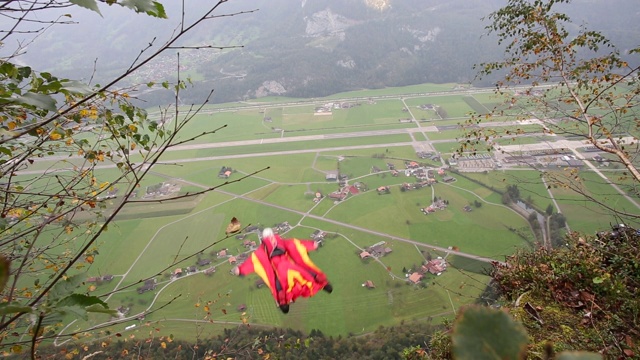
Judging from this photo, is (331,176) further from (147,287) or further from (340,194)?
(147,287)

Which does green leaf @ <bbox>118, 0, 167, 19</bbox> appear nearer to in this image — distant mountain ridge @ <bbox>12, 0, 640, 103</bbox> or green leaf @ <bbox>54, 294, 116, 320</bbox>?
green leaf @ <bbox>54, 294, 116, 320</bbox>

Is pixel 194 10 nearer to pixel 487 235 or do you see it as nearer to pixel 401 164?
pixel 401 164

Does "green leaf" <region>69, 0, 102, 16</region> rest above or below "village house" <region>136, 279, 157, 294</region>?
above

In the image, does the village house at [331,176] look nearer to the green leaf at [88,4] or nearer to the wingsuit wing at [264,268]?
the wingsuit wing at [264,268]

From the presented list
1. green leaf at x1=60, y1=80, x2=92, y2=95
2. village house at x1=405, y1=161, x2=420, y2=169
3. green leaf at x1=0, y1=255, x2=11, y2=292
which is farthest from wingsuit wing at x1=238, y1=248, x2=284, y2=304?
village house at x1=405, y1=161, x2=420, y2=169

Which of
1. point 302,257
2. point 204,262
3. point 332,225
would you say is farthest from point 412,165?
point 302,257

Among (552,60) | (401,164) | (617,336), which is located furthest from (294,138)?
(617,336)
